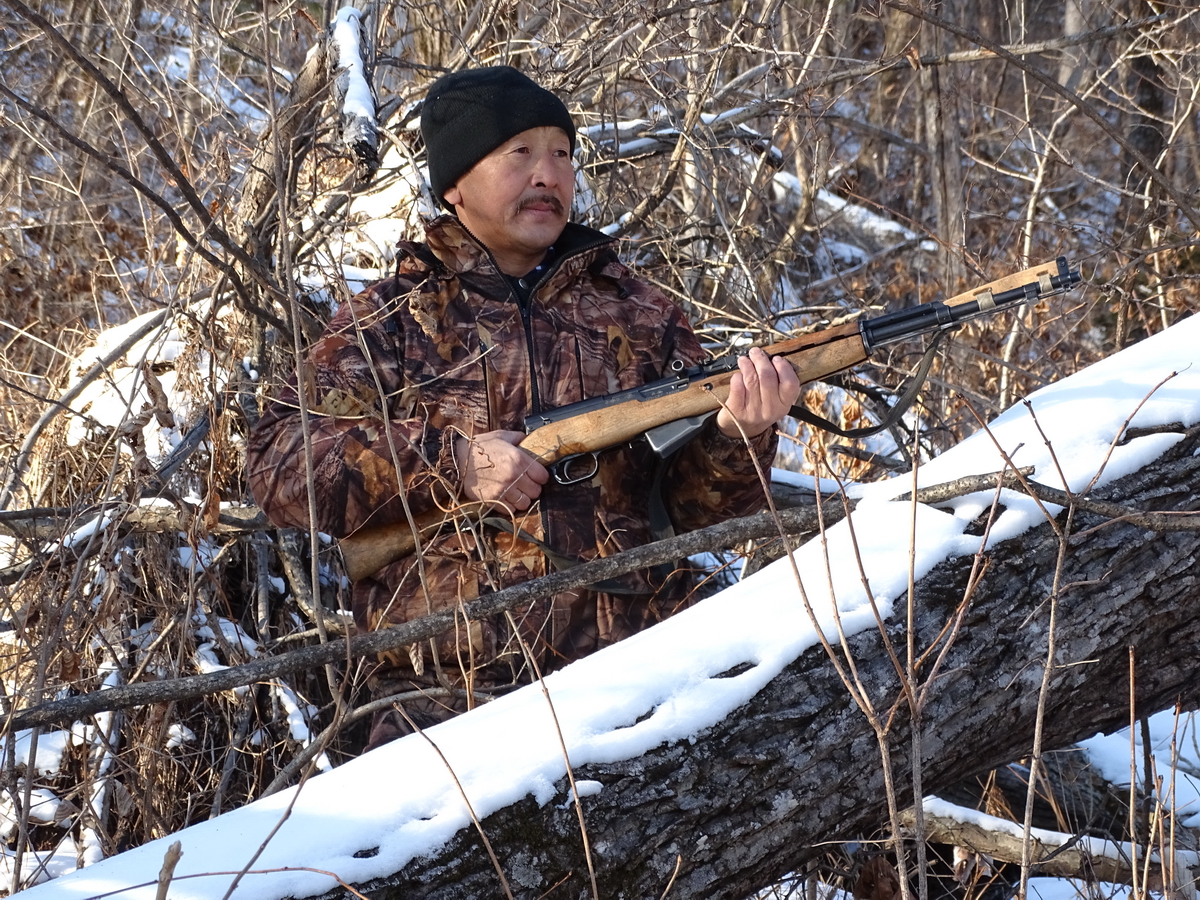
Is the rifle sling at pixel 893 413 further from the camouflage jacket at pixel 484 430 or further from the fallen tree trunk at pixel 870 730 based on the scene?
the fallen tree trunk at pixel 870 730

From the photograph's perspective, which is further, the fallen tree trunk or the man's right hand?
the man's right hand

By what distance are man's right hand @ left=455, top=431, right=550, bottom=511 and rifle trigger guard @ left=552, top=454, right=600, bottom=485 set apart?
43 millimetres

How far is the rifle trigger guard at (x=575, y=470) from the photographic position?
287 cm

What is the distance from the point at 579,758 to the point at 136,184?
79.8 inches

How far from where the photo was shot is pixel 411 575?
9.48ft

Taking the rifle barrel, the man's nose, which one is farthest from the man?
Answer: the rifle barrel

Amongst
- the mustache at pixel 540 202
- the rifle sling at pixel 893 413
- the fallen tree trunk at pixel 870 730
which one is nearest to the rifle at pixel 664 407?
the rifle sling at pixel 893 413

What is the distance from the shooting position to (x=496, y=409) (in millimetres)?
2996

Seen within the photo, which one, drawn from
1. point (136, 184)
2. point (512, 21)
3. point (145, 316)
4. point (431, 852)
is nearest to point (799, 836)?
point (431, 852)

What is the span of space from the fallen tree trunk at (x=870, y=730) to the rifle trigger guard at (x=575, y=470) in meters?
1.01

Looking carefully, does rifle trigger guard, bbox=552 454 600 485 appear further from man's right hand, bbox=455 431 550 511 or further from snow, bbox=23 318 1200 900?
snow, bbox=23 318 1200 900

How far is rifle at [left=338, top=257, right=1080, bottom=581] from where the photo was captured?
111 inches

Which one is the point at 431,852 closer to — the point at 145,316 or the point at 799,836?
the point at 799,836

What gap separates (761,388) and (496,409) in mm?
702
